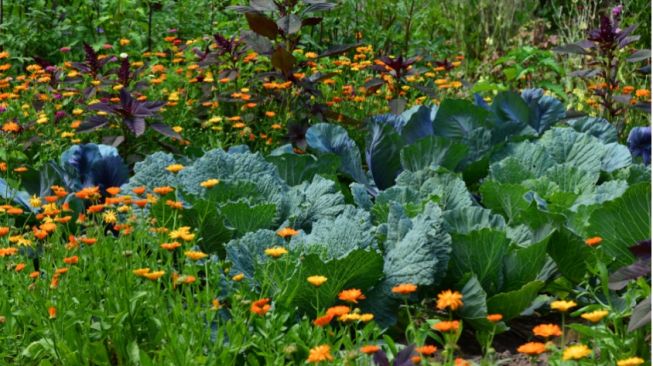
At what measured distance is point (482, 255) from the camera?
124 inches

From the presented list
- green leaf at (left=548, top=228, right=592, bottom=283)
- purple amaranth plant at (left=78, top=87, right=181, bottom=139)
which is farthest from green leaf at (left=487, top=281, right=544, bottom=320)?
purple amaranth plant at (left=78, top=87, right=181, bottom=139)

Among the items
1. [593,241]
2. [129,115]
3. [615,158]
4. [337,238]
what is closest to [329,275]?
[337,238]

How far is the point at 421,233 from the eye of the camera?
311 cm

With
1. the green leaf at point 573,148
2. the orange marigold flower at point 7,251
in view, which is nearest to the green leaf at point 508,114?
the green leaf at point 573,148

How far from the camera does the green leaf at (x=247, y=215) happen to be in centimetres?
339

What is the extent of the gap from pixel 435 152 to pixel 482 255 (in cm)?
85

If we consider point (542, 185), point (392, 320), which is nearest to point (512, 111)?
point (542, 185)

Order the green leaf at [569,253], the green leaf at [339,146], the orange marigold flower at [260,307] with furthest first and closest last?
the green leaf at [339,146], the green leaf at [569,253], the orange marigold flower at [260,307]

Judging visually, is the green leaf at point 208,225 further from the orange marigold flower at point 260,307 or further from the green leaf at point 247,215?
the orange marigold flower at point 260,307

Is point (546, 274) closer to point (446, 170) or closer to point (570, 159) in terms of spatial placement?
point (446, 170)

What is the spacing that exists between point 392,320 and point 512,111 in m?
1.62

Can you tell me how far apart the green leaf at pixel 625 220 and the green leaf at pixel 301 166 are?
1.17 meters

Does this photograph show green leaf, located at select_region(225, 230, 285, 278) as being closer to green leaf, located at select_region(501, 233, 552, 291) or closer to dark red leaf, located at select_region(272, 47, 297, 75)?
green leaf, located at select_region(501, 233, 552, 291)

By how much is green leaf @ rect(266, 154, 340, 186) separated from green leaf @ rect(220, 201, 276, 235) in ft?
1.75
